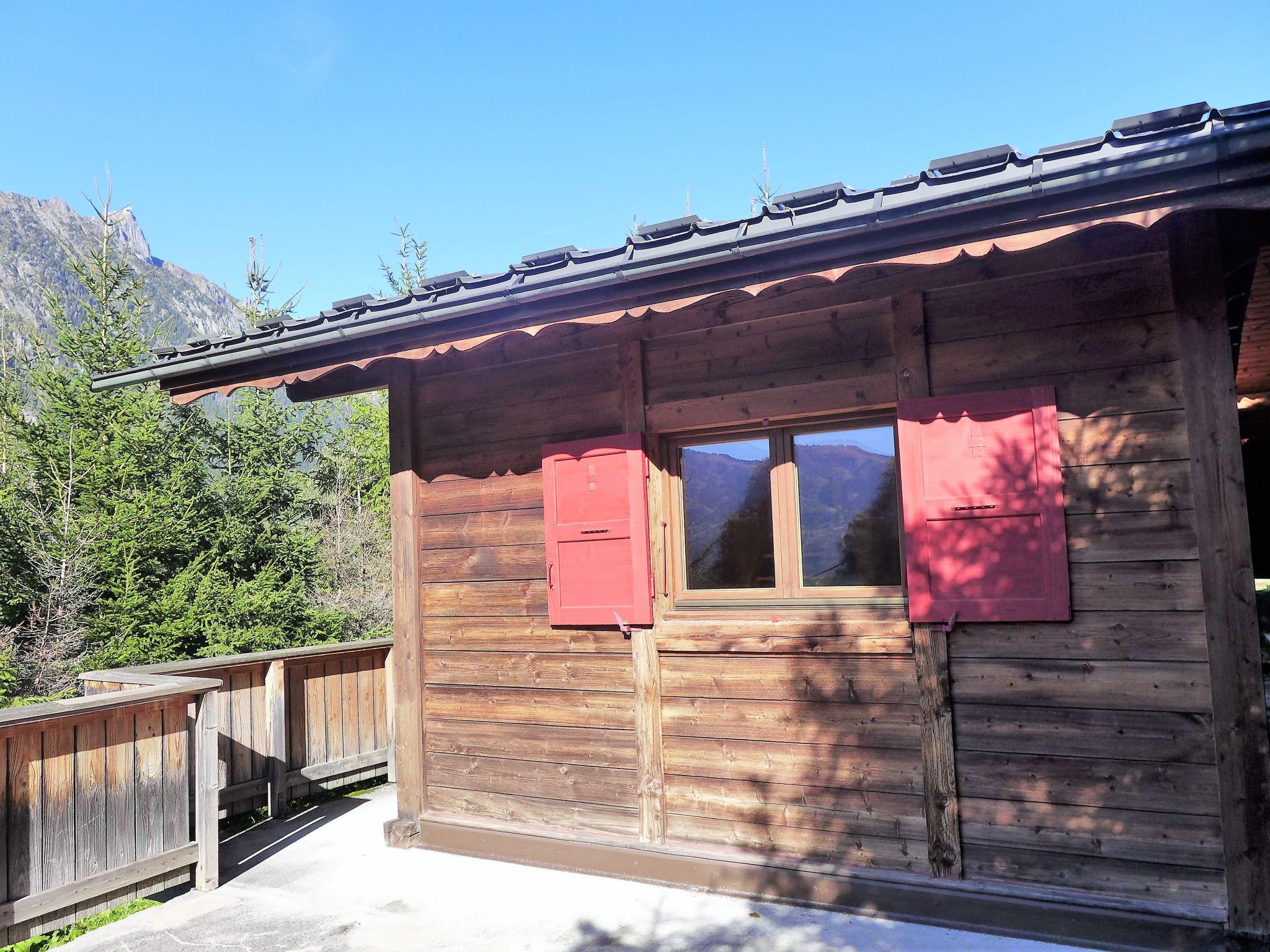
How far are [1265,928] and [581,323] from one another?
3472 millimetres

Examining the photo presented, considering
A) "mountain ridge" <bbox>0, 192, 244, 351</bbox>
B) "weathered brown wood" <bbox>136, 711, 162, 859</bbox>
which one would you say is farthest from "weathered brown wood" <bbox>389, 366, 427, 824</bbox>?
"mountain ridge" <bbox>0, 192, 244, 351</bbox>

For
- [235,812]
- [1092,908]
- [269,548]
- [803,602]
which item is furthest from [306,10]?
[1092,908]

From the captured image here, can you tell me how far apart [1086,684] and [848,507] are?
1.21m

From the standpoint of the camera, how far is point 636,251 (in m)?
3.57

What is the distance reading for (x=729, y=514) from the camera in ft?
14.0

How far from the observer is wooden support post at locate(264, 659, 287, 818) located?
5.64 meters

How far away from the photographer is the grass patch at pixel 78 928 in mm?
3570

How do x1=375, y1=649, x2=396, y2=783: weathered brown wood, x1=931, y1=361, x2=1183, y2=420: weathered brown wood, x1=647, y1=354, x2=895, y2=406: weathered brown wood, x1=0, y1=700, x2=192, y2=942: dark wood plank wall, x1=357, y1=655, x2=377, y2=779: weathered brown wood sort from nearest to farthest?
x1=931, y1=361, x2=1183, y2=420: weathered brown wood
x1=0, y1=700, x2=192, y2=942: dark wood plank wall
x1=647, y1=354, x2=895, y2=406: weathered brown wood
x1=357, y1=655, x2=377, y2=779: weathered brown wood
x1=375, y1=649, x2=396, y2=783: weathered brown wood

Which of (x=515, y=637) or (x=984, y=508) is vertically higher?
(x=984, y=508)

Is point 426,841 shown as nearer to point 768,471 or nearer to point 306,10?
point 768,471

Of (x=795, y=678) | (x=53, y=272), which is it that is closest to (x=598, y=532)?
(x=795, y=678)

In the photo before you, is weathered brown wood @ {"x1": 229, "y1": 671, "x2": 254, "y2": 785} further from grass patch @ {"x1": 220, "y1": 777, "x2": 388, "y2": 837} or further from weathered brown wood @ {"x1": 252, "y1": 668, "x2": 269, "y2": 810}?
grass patch @ {"x1": 220, "y1": 777, "x2": 388, "y2": 837}

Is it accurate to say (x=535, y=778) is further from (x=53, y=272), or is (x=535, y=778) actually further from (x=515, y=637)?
(x=53, y=272)

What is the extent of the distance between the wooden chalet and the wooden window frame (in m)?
0.02
